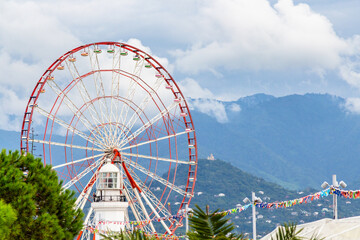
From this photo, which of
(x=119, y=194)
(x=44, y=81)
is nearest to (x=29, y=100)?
(x=44, y=81)

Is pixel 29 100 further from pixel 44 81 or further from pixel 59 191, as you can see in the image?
pixel 59 191

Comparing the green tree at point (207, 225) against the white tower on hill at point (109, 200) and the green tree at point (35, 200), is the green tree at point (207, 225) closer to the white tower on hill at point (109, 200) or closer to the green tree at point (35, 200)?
the green tree at point (35, 200)

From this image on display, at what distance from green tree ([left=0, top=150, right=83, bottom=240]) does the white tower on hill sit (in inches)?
373

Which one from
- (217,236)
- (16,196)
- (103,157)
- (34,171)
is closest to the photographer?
(217,236)

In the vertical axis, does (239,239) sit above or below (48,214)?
below

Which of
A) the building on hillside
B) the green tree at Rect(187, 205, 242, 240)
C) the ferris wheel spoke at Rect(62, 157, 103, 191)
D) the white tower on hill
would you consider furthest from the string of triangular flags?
the green tree at Rect(187, 205, 242, 240)

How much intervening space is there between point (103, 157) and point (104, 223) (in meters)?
8.20

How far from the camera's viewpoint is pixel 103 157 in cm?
6372

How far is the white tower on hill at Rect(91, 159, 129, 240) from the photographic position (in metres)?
57.5

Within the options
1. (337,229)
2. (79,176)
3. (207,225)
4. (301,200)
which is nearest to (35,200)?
(301,200)

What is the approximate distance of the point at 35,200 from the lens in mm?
44281

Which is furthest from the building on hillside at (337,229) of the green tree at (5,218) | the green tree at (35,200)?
the green tree at (5,218)

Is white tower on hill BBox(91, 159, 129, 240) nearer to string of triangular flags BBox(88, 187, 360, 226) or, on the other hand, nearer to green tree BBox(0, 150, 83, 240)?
string of triangular flags BBox(88, 187, 360, 226)

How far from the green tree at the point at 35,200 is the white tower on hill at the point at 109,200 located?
947 cm
